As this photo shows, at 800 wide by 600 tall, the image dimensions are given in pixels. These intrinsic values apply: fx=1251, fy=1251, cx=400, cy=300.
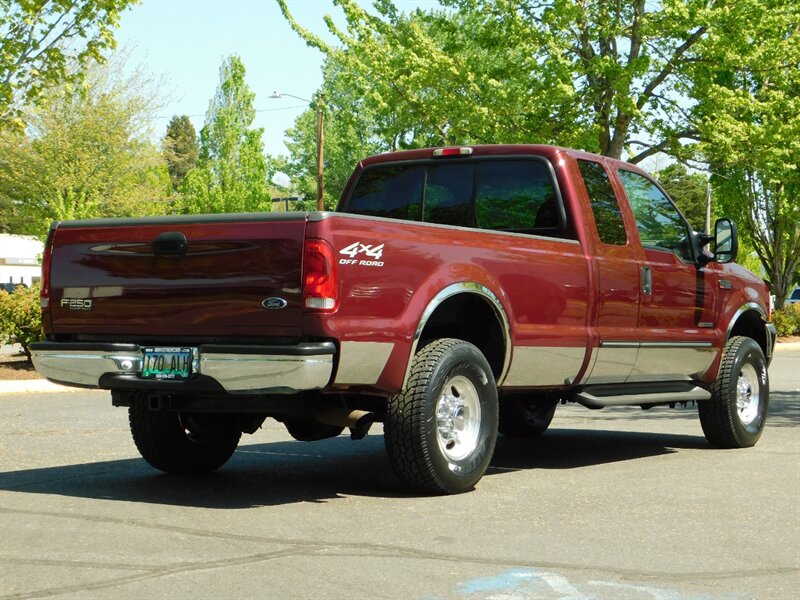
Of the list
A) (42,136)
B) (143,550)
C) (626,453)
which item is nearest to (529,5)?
(626,453)

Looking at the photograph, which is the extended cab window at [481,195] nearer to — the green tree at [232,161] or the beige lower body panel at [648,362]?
the beige lower body panel at [648,362]

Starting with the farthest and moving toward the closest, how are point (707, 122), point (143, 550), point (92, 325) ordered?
1. point (707, 122)
2. point (92, 325)
3. point (143, 550)

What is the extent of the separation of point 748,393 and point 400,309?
4770mm

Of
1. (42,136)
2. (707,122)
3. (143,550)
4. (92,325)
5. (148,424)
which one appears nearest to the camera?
(143,550)

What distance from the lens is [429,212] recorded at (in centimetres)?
917

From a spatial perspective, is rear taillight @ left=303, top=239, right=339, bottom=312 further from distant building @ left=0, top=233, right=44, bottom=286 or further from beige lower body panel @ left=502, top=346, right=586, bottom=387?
distant building @ left=0, top=233, right=44, bottom=286

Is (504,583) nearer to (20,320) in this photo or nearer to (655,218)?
(655,218)

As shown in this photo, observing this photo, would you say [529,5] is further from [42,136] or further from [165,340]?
[42,136]

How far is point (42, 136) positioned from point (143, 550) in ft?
135

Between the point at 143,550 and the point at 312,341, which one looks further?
the point at 312,341

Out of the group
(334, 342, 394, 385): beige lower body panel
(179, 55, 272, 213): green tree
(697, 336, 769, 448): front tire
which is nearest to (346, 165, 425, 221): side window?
(334, 342, 394, 385): beige lower body panel

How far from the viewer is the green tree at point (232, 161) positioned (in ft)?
153

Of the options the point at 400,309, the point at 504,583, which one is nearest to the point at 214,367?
the point at 400,309

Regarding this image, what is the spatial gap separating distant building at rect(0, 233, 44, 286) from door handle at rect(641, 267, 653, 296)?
73094 millimetres
